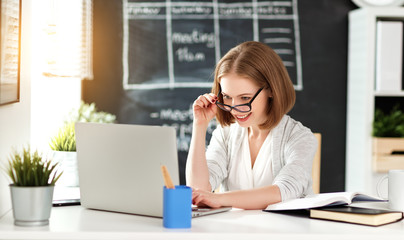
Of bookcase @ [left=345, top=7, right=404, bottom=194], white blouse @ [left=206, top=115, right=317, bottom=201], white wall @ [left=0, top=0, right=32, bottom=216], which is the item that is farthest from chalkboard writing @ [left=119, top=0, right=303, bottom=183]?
white wall @ [left=0, top=0, right=32, bottom=216]

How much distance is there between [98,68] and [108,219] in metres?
2.27

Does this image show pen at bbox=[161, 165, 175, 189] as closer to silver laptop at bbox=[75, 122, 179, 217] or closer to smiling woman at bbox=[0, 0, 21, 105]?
silver laptop at bbox=[75, 122, 179, 217]

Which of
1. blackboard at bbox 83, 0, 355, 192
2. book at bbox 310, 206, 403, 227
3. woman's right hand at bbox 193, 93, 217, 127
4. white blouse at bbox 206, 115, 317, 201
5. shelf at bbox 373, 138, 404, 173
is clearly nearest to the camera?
book at bbox 310, 206, 403, 227

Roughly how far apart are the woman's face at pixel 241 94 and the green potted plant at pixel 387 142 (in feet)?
5.33

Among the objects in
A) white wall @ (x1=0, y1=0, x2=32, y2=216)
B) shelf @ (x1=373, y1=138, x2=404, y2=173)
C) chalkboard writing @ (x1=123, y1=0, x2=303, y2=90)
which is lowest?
shelf @ (x1=373, y1=138, x2=404, y2=173)

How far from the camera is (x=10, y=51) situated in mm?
1475

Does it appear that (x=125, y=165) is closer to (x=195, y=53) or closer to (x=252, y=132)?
(x=252, y=132)

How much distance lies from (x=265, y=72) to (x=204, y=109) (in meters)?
0.25

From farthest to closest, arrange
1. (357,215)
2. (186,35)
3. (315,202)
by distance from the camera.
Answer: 1. (186,35)
2. (315,202)
3. (357,215)

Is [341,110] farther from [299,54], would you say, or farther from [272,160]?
[272,160]

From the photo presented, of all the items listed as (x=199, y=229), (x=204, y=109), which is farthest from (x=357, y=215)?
(x=204, y=109)

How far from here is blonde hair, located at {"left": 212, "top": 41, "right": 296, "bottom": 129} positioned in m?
1.89

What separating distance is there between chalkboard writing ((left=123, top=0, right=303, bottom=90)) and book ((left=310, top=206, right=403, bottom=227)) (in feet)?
7.30

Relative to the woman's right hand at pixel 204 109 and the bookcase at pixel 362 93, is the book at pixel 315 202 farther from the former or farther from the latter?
the bookcase at pixel 362 93
